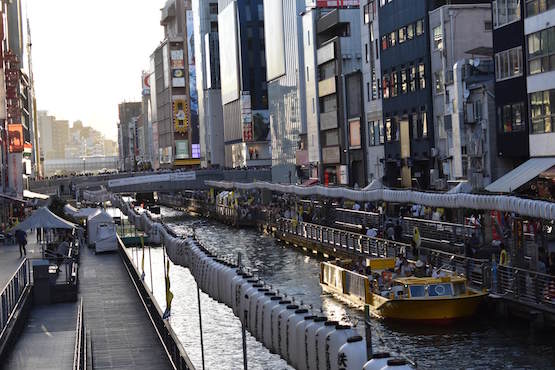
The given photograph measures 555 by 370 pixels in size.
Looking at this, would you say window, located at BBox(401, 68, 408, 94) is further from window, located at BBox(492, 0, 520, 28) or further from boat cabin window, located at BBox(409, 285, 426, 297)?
boat cabin window, located at BBox(409, 285, 426, 297)

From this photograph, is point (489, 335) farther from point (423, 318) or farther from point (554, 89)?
point (554, 89)

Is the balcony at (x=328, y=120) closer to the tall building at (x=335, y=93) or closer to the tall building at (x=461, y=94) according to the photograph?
the tall building at (x=335, y=93)

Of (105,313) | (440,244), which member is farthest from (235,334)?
(440,244)

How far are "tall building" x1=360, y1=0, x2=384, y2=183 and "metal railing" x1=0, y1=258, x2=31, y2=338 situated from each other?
6320 centimetres

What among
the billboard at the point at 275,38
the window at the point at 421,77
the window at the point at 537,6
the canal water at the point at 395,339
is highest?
the billboard at the point at 275,38

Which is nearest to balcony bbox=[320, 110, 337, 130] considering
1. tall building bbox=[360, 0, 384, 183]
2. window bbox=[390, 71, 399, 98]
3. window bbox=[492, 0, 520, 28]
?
tall building bbox=[360, 0, 384, 183]

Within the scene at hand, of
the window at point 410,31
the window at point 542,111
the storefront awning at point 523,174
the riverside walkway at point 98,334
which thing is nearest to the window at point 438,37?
the window at point 410,31

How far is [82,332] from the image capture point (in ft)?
105

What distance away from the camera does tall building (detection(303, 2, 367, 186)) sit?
368 ft

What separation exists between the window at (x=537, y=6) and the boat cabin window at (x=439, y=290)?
2203 cm

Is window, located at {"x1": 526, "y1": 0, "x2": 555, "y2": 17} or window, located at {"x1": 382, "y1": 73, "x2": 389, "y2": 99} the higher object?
window, located at {"x1": 526, "y1": 0, "x2": 555, "y2": 17}

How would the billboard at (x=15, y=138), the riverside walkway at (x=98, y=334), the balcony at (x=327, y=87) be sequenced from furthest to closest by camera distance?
the billboard at (x=15, y=138) → the balcony at (x=327, y=87) → the riverside walkway at (x=98, y=334)

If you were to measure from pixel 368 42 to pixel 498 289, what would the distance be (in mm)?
64067

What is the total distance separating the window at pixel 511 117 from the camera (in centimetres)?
6481
